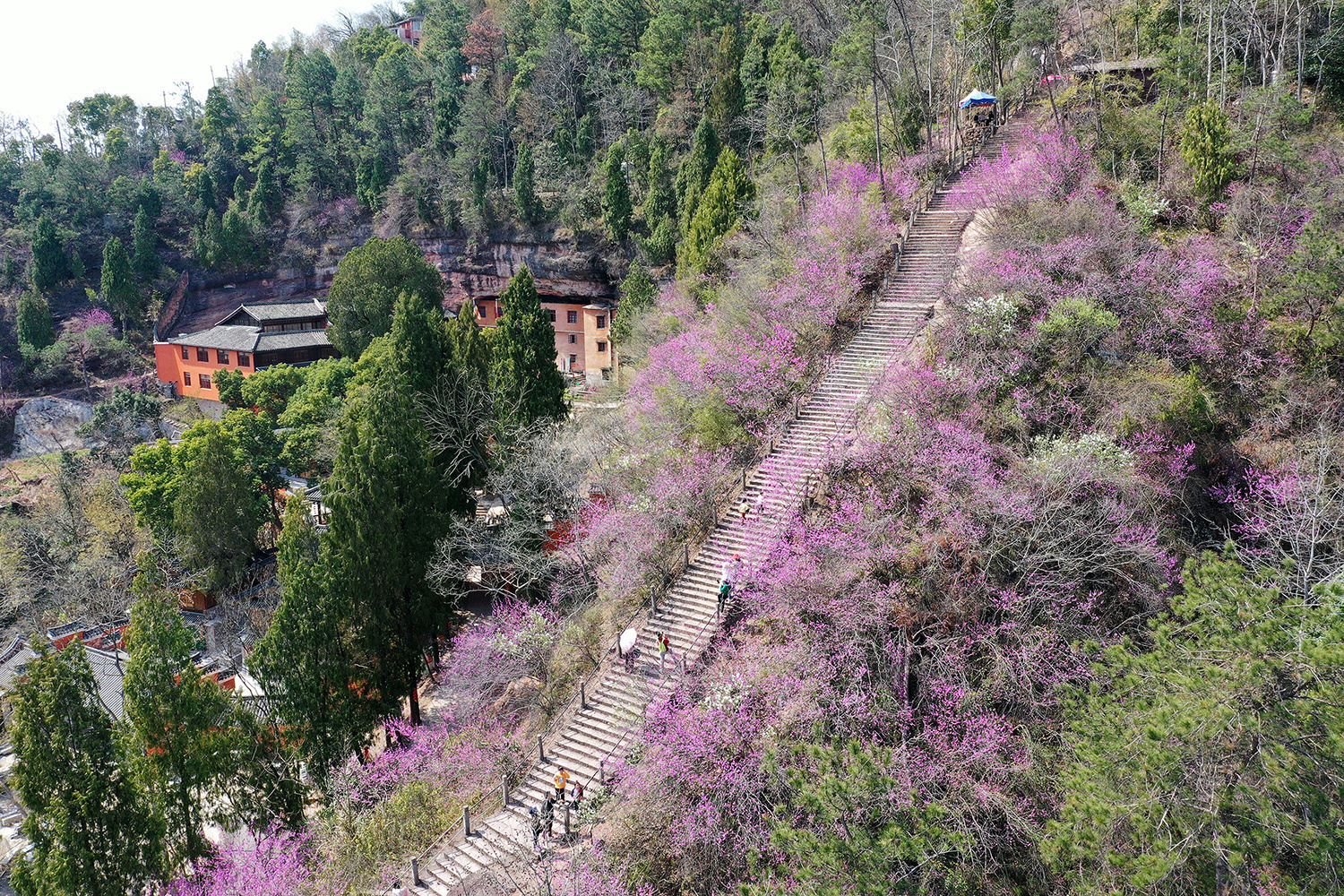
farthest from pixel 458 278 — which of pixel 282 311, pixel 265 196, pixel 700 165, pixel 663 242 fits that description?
pixel 700 165

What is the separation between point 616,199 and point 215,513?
85.6 feet

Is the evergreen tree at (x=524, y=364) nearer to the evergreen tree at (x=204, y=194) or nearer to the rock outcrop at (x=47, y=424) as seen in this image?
the rock outcrop at (x=47, y=424)

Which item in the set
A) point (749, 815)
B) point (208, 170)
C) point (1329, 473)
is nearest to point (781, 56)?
point (1329, 473)

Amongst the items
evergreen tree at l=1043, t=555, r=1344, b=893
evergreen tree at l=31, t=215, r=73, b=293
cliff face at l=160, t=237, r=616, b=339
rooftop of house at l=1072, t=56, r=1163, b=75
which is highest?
rooftop of house at l=1072, t=56, r=1163, b=75

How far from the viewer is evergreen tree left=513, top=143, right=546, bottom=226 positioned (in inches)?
1986

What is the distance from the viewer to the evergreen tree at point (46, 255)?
195ft

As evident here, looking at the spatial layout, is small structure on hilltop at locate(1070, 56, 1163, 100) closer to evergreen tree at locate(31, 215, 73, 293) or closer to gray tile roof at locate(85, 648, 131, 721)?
gray tile roof at locate(85, 648, 131, 721)

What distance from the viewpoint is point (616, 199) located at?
149ft

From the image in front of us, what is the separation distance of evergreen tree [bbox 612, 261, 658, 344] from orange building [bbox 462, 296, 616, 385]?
8060mm

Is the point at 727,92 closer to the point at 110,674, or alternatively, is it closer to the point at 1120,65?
the point at 1120,65

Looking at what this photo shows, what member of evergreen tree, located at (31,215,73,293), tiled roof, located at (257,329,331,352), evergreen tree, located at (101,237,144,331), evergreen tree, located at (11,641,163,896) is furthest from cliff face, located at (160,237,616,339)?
evergreen tree, located at (11,641,163,896)

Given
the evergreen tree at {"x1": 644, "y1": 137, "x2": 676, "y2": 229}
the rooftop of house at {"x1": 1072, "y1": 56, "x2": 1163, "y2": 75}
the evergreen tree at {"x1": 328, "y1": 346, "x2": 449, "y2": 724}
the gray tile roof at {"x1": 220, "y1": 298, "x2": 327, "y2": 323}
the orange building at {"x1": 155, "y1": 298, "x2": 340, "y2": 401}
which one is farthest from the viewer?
the gray tile roof at {"x1": 220, "y1": 298, "x2": 327, "y2": 323}

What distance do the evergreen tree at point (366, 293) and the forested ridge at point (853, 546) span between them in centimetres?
680

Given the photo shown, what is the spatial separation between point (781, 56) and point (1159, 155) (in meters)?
21.2
